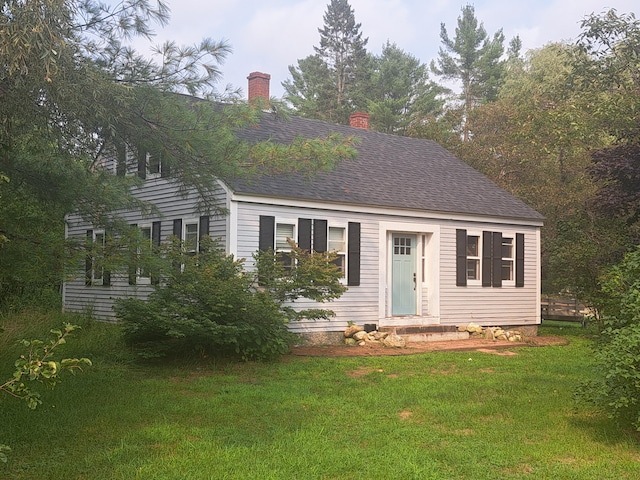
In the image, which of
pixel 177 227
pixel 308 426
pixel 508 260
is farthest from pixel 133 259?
pixel 508 260

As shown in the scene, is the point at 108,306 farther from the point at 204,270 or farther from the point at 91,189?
the point at 91,189

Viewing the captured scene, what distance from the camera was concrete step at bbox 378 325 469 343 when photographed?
1477cm

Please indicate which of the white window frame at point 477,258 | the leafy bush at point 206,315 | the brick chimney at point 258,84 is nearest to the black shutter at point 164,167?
the leafy bush at point 206,315

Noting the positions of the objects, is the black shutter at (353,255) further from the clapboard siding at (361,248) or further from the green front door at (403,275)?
the green front door at (403,275)

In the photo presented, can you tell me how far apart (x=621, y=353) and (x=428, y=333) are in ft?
30.1

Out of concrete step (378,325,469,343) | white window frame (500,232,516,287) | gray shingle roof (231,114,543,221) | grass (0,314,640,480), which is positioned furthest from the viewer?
white window frame (500,232,516,287)

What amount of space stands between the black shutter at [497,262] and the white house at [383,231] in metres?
0.03

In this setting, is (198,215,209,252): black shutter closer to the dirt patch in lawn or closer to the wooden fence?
the dirt patch in lawn

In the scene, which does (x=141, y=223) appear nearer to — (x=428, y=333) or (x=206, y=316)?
(x=206, y=316)

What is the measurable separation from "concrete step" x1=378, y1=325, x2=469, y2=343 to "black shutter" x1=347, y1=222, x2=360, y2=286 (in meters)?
1.36

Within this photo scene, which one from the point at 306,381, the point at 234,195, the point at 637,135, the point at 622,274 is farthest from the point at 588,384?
the point at 234,195

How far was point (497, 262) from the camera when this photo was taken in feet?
55.6

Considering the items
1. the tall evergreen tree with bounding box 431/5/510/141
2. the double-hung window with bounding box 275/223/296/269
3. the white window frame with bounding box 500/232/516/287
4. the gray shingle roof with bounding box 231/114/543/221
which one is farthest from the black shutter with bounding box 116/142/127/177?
the tall evergreen tree with bounding box 431/5/510/141

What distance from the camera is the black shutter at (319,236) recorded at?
14.1m
